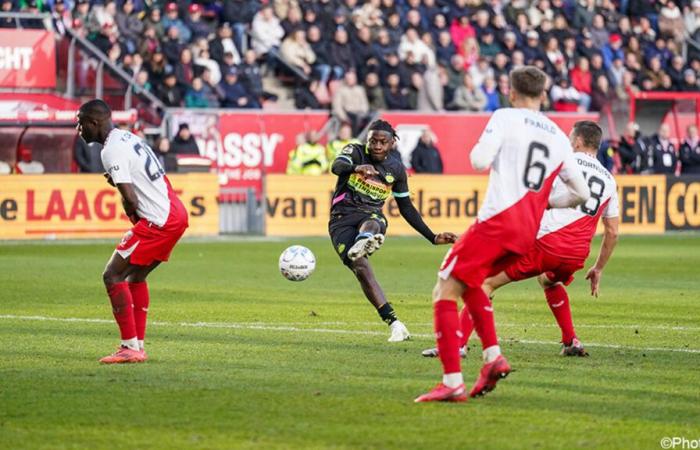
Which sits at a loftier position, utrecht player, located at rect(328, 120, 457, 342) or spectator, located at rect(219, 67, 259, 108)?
utrecht player, located at rect(328, 120, 457, 342)

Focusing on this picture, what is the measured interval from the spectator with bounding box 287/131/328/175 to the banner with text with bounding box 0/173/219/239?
323cm

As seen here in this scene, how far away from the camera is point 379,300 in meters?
12.5

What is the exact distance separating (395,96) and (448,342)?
2507 cm

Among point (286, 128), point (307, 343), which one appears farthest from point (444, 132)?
point (307, 343)

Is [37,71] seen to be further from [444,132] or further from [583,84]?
[583,84]

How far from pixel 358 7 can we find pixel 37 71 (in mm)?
8928

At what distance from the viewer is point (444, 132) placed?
1321 inches

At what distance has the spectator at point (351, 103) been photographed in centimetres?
3216

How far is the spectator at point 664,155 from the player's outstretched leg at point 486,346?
2532 centimetres

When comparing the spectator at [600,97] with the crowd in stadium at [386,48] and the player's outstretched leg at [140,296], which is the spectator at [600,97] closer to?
the crowd in stadium at [386,48]

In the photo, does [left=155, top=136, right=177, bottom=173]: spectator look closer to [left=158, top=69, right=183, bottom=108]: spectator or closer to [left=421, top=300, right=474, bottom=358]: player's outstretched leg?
[left=158, top=69, right=183, bottom=108]: spectator

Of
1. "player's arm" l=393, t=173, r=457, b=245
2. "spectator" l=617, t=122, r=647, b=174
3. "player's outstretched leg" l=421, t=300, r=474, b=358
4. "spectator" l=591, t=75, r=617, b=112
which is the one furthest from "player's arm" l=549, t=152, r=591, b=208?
"spectator" l=591, t=75, r=617, b=112

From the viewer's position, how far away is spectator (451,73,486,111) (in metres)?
34.1

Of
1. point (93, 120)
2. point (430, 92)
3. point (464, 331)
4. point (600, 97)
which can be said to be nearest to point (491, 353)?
point (464, 331)
